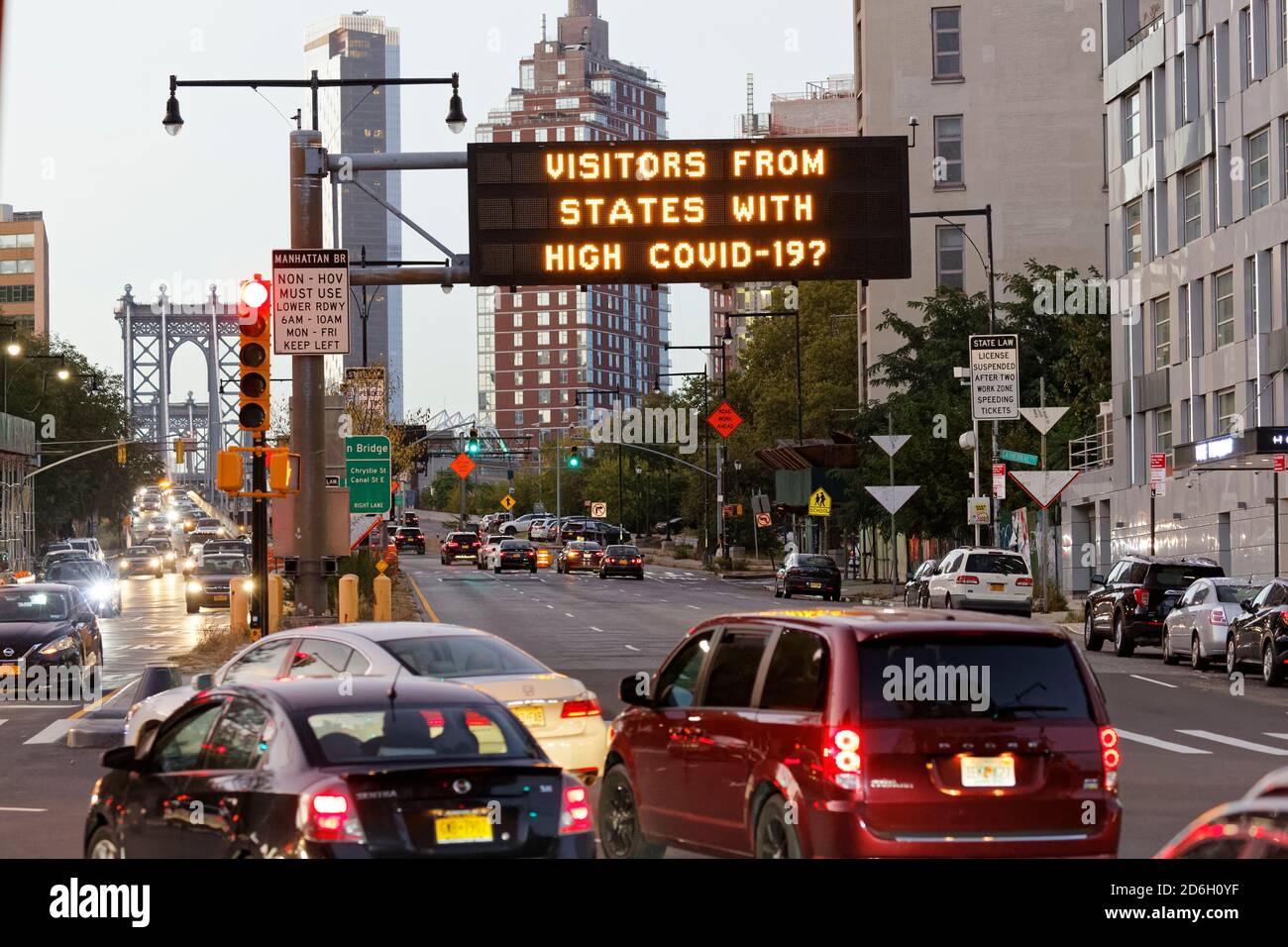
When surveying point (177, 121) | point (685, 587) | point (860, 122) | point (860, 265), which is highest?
point (860, 122)

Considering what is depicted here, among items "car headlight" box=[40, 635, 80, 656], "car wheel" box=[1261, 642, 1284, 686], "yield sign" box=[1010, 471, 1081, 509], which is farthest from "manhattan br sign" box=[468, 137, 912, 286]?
"yield sign" box=[1010, 471, 1081, 509]

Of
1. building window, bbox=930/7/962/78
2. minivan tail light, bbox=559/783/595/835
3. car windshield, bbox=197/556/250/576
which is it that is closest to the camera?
minivan tail light, bbox=559/783/595/835

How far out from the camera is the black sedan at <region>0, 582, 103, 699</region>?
92.2ft

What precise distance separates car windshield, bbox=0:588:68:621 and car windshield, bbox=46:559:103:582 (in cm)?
2562

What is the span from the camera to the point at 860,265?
32.6 metres

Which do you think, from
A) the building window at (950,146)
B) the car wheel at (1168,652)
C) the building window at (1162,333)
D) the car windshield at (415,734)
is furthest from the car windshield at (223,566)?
the building window at (950,146)

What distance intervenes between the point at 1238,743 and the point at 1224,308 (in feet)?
119

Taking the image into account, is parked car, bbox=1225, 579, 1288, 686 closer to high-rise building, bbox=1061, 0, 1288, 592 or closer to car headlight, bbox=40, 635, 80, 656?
high-rise building, bbox=1061, 0, 1288, 592

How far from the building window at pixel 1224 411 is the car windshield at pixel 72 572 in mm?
31471

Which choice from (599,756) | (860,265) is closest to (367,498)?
(860,265)

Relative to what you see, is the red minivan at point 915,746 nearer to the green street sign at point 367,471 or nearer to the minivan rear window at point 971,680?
the minivan rear window at point 971,680

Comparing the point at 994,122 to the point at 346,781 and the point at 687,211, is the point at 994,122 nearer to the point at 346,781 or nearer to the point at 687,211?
the point at 687,211
